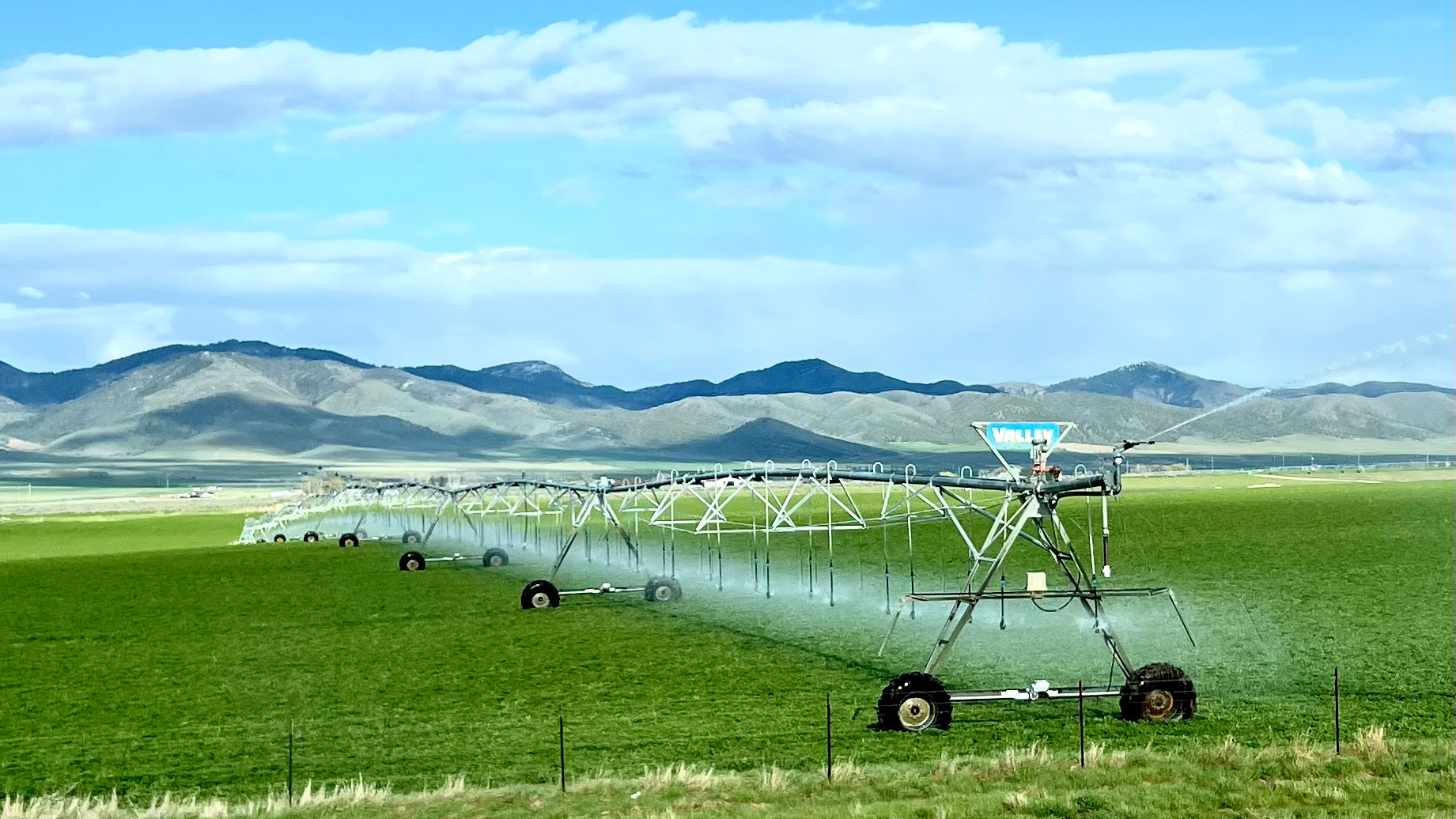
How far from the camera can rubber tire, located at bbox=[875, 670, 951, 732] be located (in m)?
36.5

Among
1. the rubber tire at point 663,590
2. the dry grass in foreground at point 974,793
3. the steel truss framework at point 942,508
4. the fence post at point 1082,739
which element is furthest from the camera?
the rubber tire at point 663,590

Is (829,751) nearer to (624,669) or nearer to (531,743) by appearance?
(531,743)

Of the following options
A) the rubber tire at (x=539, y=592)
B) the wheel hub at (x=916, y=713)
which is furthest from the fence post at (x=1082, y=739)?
the rubber tire at (x=539, y=592)

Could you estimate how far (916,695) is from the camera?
3644cm

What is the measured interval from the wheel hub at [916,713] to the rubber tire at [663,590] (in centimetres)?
3578

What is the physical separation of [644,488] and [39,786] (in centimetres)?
3750

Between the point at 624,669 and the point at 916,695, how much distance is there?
49.8 feet

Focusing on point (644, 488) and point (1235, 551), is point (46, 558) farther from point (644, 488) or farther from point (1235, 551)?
point (1235, 551)

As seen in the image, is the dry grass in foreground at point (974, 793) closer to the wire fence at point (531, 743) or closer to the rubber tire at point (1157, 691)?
the wire fence at point (531, 743)

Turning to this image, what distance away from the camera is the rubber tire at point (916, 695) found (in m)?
36.5

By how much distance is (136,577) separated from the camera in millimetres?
99188

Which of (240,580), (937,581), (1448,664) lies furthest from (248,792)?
(240,580)

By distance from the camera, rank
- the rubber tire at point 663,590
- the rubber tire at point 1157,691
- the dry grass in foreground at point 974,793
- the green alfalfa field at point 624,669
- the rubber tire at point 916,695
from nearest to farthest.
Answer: the dry grass in foreground at point 974,793
the green alfalfa field at point 624,669
the rubber tire at point 916,695
the rubber tire at point 1157,691
the rubber tire at point 663,590

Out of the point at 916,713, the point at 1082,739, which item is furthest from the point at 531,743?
the point at 1082,739
